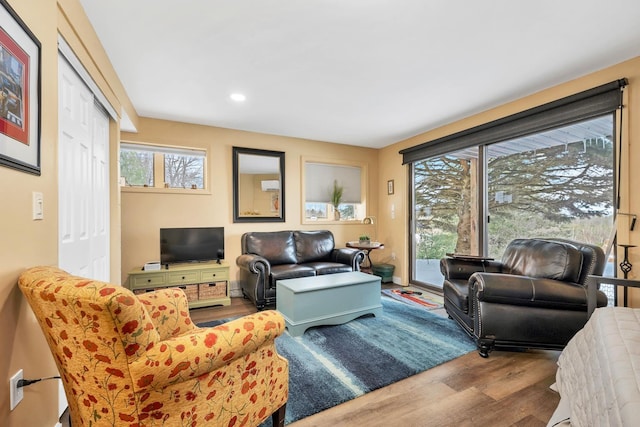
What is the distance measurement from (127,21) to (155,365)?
220cm

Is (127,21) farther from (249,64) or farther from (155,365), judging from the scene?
(155,365)

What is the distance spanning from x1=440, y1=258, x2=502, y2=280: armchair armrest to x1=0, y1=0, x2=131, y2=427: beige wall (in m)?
3.24

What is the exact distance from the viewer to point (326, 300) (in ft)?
9.48

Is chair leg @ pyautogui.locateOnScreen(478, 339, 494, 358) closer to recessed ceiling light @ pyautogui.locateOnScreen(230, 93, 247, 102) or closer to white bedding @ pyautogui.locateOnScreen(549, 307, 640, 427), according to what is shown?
white bedding @ pyautogui.locateOnScreen(549, 307, 640, 427)

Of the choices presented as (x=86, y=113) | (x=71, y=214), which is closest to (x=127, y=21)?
(x=86, y=113)

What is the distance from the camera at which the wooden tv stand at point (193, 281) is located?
334 centimetres

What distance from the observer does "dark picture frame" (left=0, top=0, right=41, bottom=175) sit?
1.06 meters

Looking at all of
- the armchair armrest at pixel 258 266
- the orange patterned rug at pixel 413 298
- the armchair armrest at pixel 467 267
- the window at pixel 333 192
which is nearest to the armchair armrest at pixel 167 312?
→ the armchair armrest at pixel 258 266

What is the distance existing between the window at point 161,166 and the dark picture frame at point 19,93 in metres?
2.67

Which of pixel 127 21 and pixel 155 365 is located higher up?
pixel 127 21

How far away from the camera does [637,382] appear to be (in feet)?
3.25

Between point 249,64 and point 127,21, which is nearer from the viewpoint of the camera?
point 127,21

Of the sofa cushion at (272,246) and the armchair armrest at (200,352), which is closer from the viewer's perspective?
the armchair armrest at (200,352)

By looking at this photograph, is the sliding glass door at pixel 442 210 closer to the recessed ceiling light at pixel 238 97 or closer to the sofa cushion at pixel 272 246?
the sofa cushion at pixel 272 246
